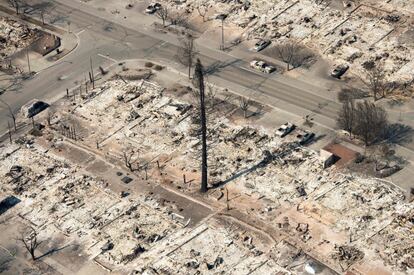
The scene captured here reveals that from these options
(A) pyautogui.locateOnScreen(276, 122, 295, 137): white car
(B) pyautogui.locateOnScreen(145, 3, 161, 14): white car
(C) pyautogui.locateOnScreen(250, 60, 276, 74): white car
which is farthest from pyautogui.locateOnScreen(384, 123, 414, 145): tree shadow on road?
(B) pyautogui.locateOnScreen(145, 3, 161, 14): white car

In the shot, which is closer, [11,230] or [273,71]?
[11,230]

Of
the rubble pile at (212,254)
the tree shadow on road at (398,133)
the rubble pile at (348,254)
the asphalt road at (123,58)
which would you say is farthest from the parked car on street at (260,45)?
the rubble pile at (348,254)

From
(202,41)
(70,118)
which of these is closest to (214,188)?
(70,118)

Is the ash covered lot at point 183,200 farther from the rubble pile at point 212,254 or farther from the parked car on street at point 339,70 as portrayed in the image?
the parked car on street at point 339,70

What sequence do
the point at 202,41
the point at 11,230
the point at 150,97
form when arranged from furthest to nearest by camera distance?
the point at 202,41
the point at 150,97
the point at 11,230

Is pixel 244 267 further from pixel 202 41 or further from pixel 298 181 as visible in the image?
pixel 202 41

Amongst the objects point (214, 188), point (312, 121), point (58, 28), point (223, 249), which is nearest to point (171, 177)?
point (214, 188)

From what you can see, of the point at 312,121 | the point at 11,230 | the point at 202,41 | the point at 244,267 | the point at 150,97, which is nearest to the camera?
the point at 244,267
